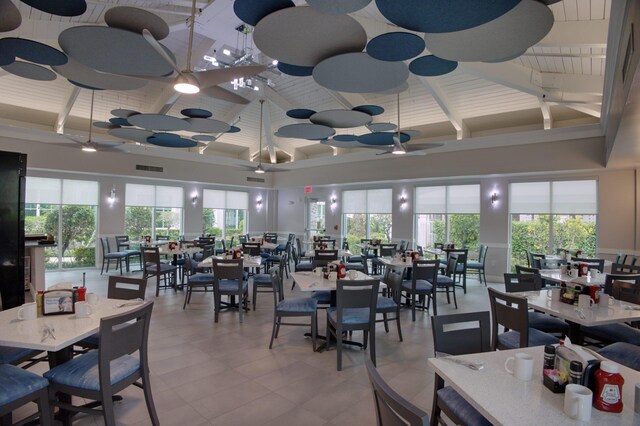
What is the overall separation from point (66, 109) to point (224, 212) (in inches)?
240

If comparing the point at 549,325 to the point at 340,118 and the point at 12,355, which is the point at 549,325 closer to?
the point at 340,118

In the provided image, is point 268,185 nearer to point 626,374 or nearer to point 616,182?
point 616,182

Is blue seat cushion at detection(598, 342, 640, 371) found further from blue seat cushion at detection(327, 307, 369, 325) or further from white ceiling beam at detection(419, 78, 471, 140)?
white ceiling beam at detection(419, 78, 471, 140)

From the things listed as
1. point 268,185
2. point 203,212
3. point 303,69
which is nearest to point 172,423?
point 303,69

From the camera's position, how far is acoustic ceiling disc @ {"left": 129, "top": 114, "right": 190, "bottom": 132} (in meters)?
4.83

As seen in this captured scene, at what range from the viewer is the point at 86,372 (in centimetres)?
229

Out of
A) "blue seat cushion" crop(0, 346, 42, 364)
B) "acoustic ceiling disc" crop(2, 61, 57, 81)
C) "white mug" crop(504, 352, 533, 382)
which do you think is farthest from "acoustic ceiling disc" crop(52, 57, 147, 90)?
"white mug" crop(504, 352, 533, 382)

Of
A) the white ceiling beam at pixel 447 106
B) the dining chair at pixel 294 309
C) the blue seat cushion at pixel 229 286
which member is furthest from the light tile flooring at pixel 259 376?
the white ceiling beam at pixel 447 106

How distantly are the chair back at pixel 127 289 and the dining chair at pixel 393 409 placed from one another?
269 centimetres

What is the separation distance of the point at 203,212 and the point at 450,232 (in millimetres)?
8548

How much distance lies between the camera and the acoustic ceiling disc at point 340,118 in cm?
453

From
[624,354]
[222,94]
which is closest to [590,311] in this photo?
[624,354]

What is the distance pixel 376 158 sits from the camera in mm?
10758

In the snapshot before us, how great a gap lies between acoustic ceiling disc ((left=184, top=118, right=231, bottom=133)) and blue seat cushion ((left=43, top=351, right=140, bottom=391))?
3.49 metres
